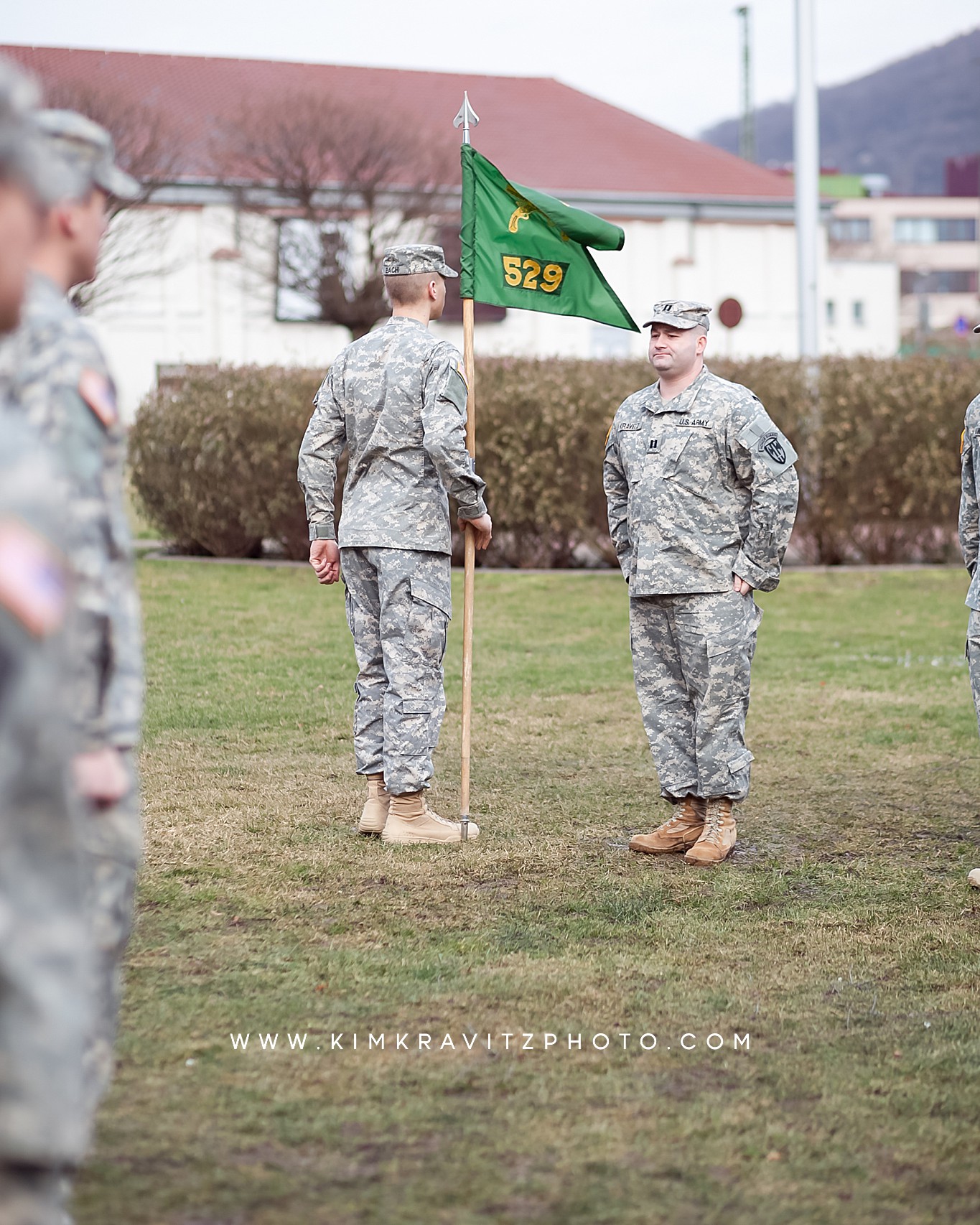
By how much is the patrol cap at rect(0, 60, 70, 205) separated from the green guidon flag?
191 inches

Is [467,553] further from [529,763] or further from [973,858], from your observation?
[973,858]

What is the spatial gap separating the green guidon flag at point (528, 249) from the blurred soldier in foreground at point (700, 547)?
68 centimetres

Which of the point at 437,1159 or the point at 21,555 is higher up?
the point at 21,555

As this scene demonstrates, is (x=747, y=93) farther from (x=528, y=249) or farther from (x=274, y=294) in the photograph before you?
(x=528, y=249)

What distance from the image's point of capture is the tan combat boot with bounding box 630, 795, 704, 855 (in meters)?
6.37

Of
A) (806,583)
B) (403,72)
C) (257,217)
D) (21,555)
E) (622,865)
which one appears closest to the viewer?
(21,555)

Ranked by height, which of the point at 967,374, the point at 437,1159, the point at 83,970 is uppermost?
the point at 967,374

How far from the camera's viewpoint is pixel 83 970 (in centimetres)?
200

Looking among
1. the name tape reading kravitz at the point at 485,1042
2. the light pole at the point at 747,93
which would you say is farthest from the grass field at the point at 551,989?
the light pole at the point at 747,93

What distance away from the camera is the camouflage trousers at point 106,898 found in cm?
284

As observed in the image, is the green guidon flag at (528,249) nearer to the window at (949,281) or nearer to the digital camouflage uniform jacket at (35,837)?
the digital camouflage uniform jacket at (35,837)

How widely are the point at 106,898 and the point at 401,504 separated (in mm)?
3591

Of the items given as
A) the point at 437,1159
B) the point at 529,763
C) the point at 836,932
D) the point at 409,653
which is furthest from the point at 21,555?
the point at 529,763

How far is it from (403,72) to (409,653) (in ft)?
120
